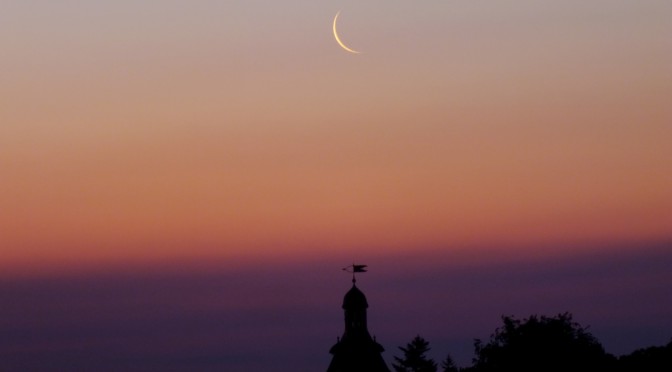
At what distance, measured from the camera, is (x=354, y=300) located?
103375 mm

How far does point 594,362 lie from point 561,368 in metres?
2.82

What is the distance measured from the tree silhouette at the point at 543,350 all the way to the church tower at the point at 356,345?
1690cm

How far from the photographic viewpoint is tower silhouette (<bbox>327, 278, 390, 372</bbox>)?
10231 cm

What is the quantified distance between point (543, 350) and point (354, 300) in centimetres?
2107

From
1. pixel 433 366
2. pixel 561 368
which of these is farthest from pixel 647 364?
pixel 433 366

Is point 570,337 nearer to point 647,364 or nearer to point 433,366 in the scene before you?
point 647,364

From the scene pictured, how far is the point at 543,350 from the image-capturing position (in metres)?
118

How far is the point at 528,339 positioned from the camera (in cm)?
11969

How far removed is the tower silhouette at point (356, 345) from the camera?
102 meters

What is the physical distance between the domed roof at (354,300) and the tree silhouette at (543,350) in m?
17.8

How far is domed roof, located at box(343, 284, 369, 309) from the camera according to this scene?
103 m

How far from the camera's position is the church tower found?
102312mm

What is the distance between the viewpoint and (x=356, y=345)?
102312mm

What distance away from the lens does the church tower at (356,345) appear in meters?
102
